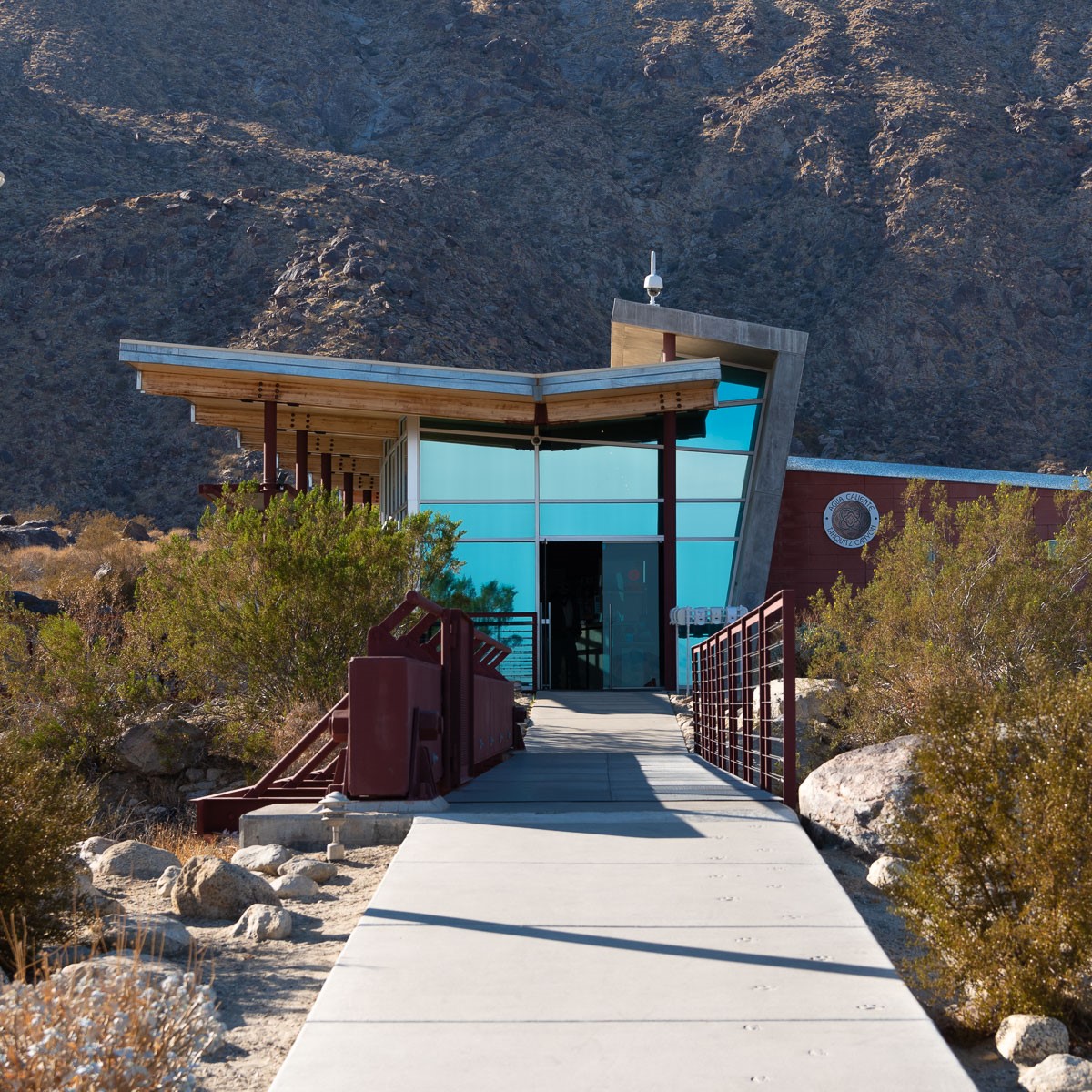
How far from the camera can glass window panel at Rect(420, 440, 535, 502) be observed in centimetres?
2102

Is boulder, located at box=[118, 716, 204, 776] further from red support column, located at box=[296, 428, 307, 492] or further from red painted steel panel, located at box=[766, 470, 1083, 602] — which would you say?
red painted steel panel, located at box=[766, 470, 1083, 602]

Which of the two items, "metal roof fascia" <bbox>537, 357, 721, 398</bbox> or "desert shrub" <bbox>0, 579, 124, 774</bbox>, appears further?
"metal roof fascia" <bbox>537, 357, 721, 398</bbox>

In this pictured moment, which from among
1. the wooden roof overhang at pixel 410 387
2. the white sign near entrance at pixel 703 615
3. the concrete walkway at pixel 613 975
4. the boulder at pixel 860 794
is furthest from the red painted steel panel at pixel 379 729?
the white sign near entrance at pixel 703 615

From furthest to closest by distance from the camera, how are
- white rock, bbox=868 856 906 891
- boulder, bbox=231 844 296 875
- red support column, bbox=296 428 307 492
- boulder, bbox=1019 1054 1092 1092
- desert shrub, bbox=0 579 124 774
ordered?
red support column, bbox=296 428 307 492
desert shrub, bbox=0 579 124 774
boulder, bbox=231 844 296 875
white rock, bbox=868 856 906 891
boulder, bbox=1019 1054 1092 1092

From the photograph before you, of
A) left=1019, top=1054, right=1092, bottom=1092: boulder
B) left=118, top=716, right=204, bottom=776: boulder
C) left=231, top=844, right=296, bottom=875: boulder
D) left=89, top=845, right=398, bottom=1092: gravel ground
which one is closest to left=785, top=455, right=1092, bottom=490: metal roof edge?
left=118, top=716, right=204, bottom=776: boulder

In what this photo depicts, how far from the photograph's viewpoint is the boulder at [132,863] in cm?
722

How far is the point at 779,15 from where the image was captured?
7800 centimetres

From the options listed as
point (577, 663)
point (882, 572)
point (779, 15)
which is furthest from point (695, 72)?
point (882, 572)

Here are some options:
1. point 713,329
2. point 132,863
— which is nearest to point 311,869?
point 132,863

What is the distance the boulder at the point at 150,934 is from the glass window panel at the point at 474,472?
615 inches

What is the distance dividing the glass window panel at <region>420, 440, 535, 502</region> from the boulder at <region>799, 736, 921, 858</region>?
13.0 m

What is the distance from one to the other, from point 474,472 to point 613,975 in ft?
55.5

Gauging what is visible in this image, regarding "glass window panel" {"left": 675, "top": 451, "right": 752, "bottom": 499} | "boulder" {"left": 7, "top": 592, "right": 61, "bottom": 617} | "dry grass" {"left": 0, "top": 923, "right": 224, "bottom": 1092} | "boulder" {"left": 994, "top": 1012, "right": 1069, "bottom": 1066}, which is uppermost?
"glass window panel" {"left": 675, "top": 451, "right": 752, "bottom": 499}

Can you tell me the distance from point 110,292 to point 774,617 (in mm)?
48526
